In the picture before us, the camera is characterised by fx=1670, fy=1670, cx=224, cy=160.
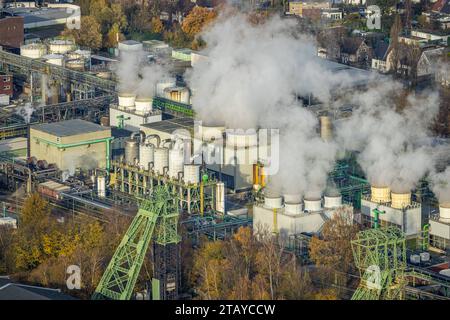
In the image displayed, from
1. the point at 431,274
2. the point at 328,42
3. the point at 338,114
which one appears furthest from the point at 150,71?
the point at 431,274

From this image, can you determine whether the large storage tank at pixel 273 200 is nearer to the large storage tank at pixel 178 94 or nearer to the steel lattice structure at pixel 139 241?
the steel lattice structure at pixel 139 241

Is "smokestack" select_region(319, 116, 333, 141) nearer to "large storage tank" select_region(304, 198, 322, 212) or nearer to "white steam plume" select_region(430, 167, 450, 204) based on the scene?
"white steam plume" select_region(430, 167, 450, 204)

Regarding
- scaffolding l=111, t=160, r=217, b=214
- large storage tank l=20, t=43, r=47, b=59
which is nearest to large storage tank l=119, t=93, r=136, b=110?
scaffolding l=111, t=160, r=217, b=214

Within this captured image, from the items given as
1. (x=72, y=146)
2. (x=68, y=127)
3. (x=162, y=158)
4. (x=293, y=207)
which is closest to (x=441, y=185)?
(x=293, y=207)

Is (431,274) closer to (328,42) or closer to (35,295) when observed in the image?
(35,295)

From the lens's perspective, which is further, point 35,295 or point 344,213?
point 344,213

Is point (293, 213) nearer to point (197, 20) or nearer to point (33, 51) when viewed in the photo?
point (33, 51)
